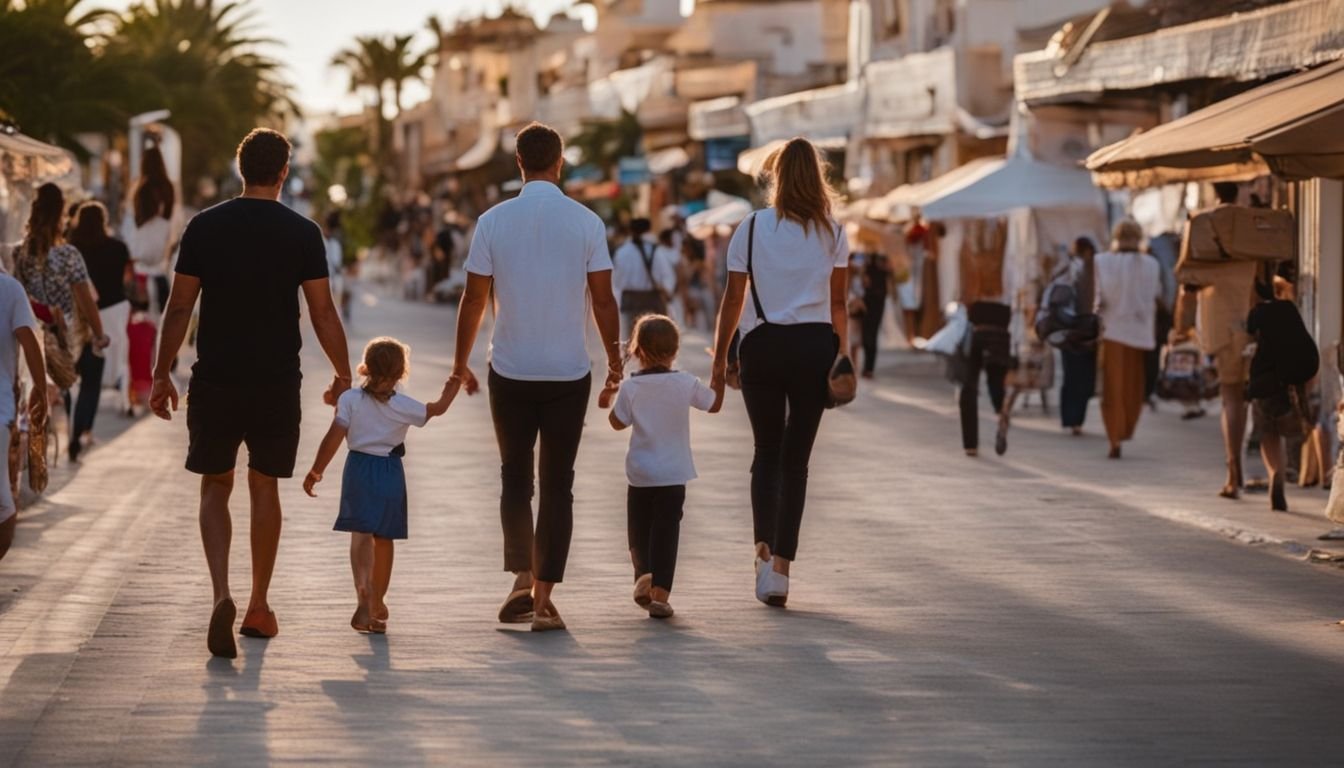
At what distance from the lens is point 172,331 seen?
32.1 feet

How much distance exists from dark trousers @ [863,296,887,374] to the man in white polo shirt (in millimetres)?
19814

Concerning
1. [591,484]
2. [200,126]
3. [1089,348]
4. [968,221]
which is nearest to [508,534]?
[591,484]

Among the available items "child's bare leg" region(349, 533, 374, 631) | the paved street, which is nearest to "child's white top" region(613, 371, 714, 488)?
the paved street

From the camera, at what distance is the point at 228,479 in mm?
9789

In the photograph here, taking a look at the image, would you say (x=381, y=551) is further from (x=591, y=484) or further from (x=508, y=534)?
(x=591, y=484)

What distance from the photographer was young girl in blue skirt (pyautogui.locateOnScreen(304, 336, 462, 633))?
32.9ft

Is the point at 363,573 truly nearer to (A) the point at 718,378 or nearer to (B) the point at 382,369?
(B) the point at 382,369

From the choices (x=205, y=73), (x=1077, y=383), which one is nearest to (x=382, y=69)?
(x=205, y=73)

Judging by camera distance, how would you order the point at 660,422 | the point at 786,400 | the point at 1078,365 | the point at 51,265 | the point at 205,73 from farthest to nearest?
the point at 205,73
the point at 1078,365
the point at 51,265
the point at 786,400
the point at 660,422

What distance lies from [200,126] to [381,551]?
52.6 meters

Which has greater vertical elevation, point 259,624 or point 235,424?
point 235,424

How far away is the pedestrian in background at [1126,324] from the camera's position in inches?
773

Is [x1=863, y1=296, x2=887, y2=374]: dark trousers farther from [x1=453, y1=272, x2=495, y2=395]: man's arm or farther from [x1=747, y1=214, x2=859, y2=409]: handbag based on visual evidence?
[x1=453, y1=272, x2=495, y2=395]: man's arm

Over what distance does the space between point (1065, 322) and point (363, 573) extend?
11.6m
